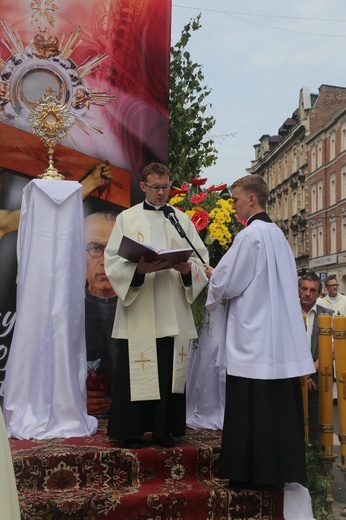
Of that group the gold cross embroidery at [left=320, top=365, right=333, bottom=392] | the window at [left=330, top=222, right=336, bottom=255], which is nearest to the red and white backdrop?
the gold cross embroidery at [left=320, top=365, right=333, bottom=392]

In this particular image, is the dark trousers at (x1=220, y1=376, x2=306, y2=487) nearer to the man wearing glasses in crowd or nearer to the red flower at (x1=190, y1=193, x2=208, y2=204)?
the red flower at (x1=190, y1=193, x2=208, y2=204)

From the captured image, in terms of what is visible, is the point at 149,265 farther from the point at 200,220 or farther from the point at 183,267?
the point at 200,220

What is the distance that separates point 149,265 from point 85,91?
2930 mm

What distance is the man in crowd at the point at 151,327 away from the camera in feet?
15.9

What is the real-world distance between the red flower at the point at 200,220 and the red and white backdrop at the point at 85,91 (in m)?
1.39

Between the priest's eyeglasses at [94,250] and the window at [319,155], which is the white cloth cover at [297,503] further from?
the window at [319,155]

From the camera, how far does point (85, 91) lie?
7.01 m

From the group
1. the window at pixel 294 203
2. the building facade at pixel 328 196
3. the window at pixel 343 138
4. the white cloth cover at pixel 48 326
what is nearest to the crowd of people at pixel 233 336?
the white cloth cover at pixel 48 326

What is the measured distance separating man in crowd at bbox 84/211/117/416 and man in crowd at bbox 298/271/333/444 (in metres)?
2.14

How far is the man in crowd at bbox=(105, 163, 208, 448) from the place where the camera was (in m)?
4.85

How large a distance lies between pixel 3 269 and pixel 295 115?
5375 centimetres

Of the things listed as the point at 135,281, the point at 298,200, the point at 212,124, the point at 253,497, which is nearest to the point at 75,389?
the point at 135,281

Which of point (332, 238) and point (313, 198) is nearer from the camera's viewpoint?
point (332, 238)

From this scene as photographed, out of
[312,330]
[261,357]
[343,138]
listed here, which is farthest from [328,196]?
[261,357]
